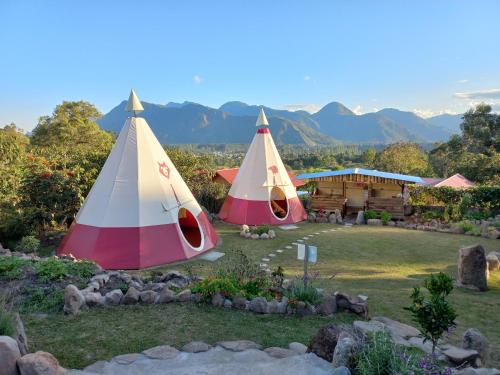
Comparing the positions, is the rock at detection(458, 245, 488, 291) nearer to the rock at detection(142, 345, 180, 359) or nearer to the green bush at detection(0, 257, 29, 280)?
the rock at detection(142, 345, 180, 359)

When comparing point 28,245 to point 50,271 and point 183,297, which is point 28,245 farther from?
point 183,297

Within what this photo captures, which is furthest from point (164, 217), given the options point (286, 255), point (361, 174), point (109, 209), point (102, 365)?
point (361, 174)

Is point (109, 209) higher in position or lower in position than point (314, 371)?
higher

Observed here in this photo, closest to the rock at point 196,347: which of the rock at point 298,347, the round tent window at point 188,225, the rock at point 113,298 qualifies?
the rock at point 298,347

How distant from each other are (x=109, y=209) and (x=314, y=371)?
6.62 metres

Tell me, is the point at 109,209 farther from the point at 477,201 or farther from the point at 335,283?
the point at 477,201

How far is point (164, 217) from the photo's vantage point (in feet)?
28.9

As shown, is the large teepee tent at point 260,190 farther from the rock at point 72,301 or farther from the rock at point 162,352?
the rock at point 162,352

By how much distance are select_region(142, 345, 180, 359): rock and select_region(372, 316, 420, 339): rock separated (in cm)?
248

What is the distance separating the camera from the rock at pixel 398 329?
4.29 m

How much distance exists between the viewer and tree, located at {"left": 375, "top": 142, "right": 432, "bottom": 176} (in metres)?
32.0

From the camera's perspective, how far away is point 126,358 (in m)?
3.72

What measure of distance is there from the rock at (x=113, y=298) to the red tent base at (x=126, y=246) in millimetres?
2802

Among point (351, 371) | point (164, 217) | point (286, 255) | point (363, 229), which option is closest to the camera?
point (351, 371)
